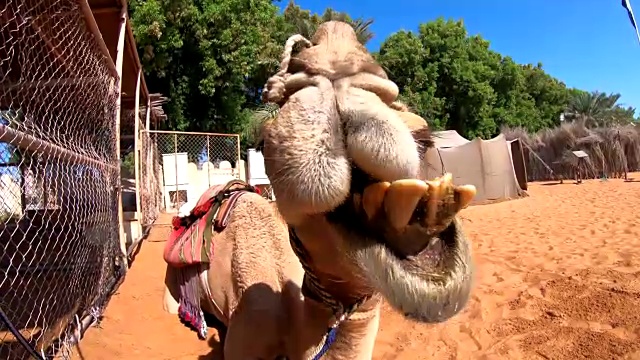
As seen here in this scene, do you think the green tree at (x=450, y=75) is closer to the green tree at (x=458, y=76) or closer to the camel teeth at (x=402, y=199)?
the green tree at (x=458, y=76)

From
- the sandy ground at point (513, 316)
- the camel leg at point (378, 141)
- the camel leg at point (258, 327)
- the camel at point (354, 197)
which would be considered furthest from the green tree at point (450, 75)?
the camel leg at point (378, 141)

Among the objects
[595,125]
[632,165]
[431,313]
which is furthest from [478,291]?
[595,125]

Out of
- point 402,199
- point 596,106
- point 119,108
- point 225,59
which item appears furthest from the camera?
point 596,106

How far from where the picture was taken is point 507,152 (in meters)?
17.8

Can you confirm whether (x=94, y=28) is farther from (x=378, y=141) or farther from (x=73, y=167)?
(x=378, y=141)

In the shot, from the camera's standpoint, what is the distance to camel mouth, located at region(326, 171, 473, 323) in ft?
4.08

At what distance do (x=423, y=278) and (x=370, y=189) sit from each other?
0.26 m

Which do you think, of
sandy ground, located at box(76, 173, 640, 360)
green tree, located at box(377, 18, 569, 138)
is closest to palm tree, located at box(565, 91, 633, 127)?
green tree, located at box(377, 18, 569, 138)

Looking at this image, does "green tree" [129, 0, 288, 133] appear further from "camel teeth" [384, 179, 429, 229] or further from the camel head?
"camel teeth" [384, 179, 429, 229]

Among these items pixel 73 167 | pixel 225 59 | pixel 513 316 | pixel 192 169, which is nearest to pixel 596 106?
pixel 225 59

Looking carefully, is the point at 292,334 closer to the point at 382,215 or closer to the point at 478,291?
the point at 382,215

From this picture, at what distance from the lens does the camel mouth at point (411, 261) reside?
124cm

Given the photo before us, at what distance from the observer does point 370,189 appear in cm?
128

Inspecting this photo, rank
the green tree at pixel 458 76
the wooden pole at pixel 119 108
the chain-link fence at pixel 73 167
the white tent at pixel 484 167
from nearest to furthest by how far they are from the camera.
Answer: the chain-link fence at pixel 73 167
the wooden pole at pixel 119 108
the white tent at pixel 484 167
the green tree at pixel 458 76
